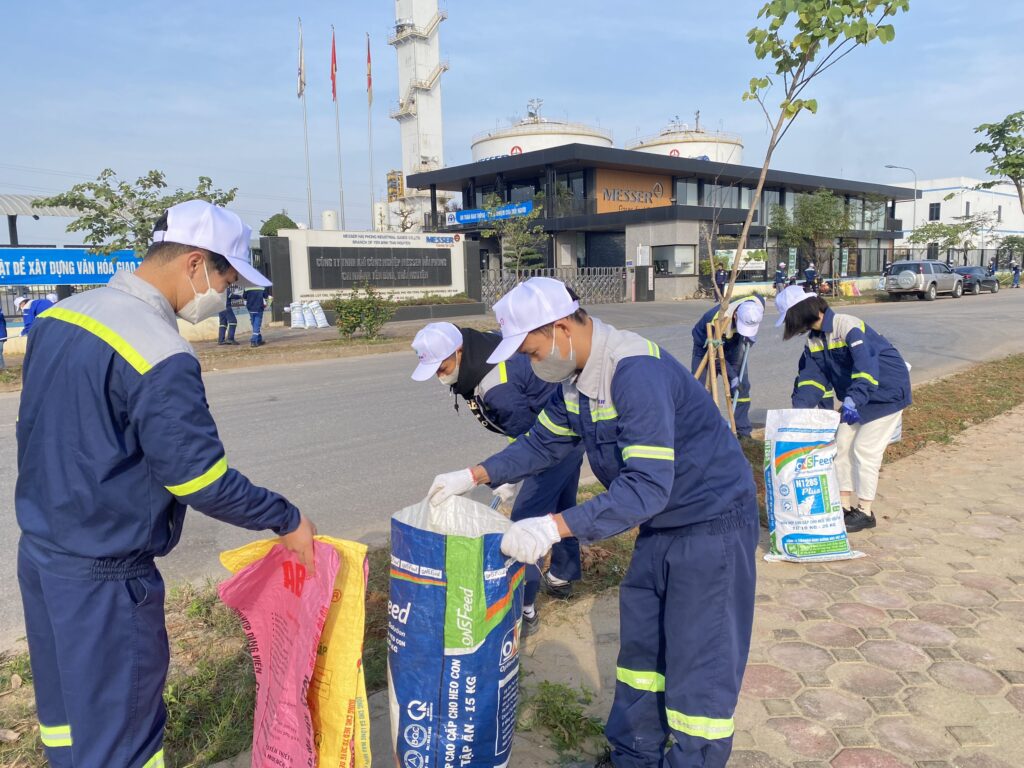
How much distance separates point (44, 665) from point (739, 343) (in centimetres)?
654

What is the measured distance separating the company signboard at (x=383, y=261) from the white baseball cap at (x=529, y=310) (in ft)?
71.3

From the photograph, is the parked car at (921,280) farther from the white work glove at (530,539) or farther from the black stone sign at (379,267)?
the white work glove at (530,539)

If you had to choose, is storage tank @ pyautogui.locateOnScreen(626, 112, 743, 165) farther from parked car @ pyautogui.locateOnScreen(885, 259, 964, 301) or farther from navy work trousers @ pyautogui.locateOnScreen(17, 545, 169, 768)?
navy work trousers @ pyautogui.locateOnScreen(17, 545, 169, 768)

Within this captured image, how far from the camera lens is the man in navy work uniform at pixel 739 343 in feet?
22.9

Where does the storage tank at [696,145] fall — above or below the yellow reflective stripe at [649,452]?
above

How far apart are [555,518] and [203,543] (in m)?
3.52

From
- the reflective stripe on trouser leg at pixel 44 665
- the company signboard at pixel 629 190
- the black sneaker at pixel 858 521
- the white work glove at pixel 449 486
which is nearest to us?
the reflective stripe on trouser leg at pixel 44 665

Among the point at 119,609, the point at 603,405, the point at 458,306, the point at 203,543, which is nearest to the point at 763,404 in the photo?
the point at 203,543

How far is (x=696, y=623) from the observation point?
7.70 ft

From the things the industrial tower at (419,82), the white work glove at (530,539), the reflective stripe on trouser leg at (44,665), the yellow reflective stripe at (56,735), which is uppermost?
the industrial tower at (419,82)

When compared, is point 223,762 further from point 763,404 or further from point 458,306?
point 458,306

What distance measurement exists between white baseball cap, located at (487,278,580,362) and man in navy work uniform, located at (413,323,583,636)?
1.25 m

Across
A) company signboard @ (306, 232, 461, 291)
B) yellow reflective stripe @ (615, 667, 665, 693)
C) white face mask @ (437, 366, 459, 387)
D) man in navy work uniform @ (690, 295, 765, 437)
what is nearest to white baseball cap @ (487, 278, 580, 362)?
yellow reflective stripe @ (615, 667, 665, 693)

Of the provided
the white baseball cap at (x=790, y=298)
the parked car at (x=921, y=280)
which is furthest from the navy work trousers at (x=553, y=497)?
the parked car at (x=921, y=280)
